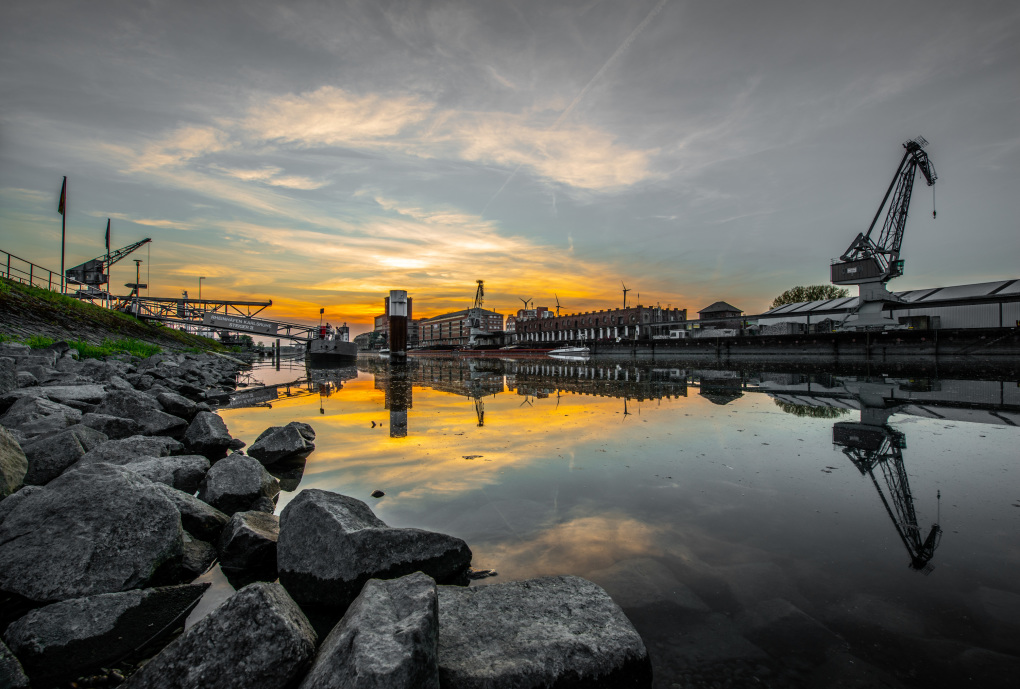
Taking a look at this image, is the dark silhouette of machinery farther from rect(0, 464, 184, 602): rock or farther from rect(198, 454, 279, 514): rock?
rect(198, 454, 279, 514): rock

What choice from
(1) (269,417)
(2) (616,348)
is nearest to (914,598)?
(1) (269,417)

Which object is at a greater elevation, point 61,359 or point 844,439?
point 61,359

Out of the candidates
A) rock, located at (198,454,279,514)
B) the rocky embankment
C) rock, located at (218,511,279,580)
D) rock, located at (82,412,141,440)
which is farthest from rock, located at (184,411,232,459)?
rock, located at (218,511,279,580)

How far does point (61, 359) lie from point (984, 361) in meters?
50.7

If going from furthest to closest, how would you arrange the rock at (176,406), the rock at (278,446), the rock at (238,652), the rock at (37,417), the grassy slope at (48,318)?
1. the grassy slope at (48,318)
2. the rock at (176,406)
3. the rock at (278,446)
4. the rock at (37,417)
5. the rock at (238,652)

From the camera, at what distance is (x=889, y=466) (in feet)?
18.5

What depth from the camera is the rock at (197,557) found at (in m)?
3.30

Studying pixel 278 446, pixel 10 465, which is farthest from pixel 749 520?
pixel 10 465

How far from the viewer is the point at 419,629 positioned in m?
1.91

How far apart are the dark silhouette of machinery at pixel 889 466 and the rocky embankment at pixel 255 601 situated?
2.93 m

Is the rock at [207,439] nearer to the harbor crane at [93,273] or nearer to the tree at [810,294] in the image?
the harbor crane at [93,273]

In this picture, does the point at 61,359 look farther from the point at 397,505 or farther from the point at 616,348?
the point at 616,348

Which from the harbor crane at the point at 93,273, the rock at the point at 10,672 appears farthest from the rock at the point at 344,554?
the harbor crane at the point at 93,273

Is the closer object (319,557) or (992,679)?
(992,679)
